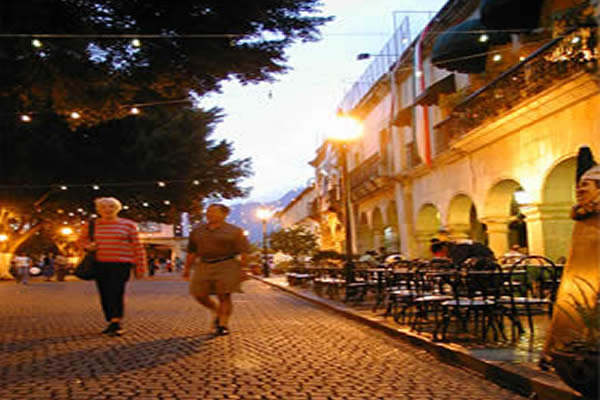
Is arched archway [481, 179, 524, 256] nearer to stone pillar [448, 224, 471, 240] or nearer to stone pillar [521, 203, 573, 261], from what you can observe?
stone pillar [521, 203, 573, 261]

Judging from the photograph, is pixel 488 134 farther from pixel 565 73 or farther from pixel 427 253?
pixel 427 253

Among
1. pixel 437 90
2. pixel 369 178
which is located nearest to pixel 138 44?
pixel 437 90

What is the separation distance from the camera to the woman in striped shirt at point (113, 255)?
791 cm

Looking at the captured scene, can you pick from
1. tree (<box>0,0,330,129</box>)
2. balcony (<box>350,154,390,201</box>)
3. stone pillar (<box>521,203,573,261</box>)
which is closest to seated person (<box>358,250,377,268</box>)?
stone pillar (<box>521,203,573,261</box>)

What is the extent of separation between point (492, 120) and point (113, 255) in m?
9.56

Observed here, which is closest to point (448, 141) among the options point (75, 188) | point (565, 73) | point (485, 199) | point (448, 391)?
point (485, 199)

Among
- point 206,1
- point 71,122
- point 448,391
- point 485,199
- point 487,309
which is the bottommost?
point 448,391

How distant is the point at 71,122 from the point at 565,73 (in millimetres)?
8947

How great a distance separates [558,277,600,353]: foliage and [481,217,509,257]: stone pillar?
12.4 metres

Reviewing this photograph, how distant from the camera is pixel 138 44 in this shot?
962 centimetres

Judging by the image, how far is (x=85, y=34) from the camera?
924 cm

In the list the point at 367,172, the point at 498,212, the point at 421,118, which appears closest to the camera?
the point at 498,212

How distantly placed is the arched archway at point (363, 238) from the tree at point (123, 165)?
6.18 metres

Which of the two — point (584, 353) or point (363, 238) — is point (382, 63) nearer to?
point (363, 238)
